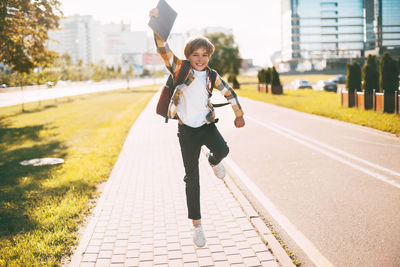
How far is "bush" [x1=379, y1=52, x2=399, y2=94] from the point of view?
14.5 meters

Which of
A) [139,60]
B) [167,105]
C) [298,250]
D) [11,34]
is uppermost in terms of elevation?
[139,60]

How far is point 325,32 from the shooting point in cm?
13812

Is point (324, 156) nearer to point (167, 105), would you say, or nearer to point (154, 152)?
point (154, 152)

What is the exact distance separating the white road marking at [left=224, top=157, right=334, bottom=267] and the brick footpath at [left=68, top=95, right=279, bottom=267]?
0.38m

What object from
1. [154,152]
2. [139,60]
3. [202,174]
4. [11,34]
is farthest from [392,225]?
[139,60]

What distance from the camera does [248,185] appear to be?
20.5ft

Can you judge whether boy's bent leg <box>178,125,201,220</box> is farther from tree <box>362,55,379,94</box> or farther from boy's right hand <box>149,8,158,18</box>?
tree <box>362,55,379,94</box>

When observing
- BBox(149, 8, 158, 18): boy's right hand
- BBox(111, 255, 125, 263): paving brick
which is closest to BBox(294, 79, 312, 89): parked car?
BBox(149, 8, 158, 18): boy's right hand

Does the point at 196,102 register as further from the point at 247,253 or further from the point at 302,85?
the point at 302,85

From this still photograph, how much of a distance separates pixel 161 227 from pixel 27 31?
15978mm

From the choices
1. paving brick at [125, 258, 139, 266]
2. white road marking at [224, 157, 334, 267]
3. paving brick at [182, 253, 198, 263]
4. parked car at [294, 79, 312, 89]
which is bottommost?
white road marking at [224, 157, 334, 267]

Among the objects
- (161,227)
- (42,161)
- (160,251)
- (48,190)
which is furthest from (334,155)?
(42,161)

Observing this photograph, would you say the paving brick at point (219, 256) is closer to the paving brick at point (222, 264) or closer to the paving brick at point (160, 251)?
the paving brick at point (222, 264)

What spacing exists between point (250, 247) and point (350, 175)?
11.2ft
